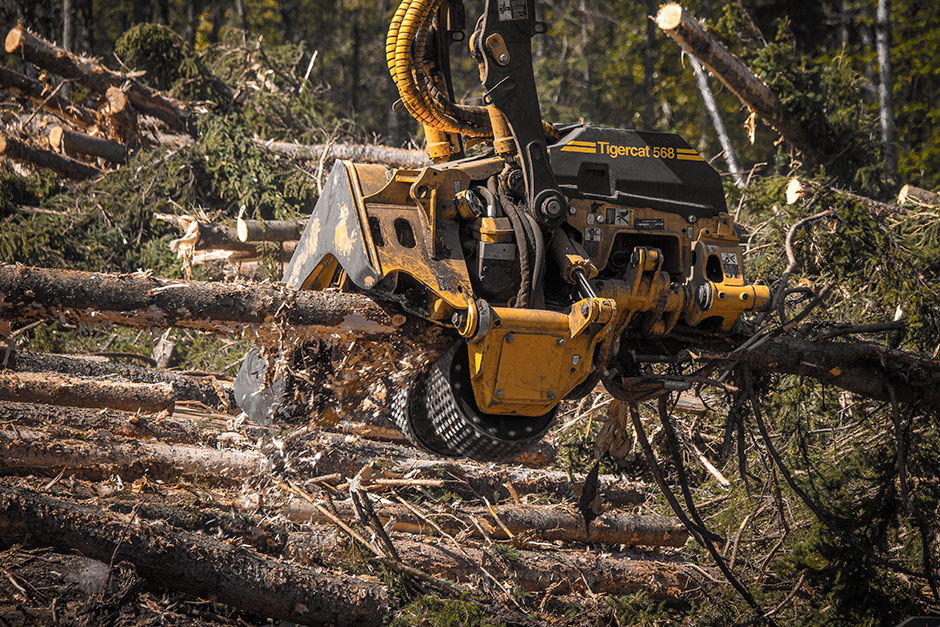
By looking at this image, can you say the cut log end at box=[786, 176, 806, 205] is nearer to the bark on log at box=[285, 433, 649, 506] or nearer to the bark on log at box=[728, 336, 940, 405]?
the bark on log at box=[728, 336, 940, 405]

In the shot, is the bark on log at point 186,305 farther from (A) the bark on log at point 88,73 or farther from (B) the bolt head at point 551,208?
(A) the bark on log at point 88,73

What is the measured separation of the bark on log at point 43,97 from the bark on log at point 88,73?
30 centimetres

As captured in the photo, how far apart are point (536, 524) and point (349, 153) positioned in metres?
5.00

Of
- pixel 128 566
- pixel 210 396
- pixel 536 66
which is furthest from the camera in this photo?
pixel 536 66

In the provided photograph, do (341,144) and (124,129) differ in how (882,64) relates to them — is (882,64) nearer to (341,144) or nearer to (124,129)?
(341,144)

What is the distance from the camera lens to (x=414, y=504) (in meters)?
5.21

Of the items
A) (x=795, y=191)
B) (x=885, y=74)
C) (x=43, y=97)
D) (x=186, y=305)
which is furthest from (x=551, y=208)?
(x=885, y=74)

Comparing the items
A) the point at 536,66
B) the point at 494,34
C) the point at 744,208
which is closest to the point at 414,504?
the point at 494,34

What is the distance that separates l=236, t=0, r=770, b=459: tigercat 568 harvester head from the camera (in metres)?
4.00

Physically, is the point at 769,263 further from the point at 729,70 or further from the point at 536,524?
the point at 536,524

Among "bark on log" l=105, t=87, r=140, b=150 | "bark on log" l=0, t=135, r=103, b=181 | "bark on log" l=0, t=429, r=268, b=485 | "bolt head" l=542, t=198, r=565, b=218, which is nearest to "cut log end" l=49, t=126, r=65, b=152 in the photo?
"bark on log" l=0, t=135, r=103, b=181

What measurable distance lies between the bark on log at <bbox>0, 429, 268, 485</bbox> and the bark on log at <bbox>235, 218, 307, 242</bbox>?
291 cm

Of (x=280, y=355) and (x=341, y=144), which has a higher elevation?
(x=341, y=144)

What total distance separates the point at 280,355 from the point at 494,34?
69.5 inches
